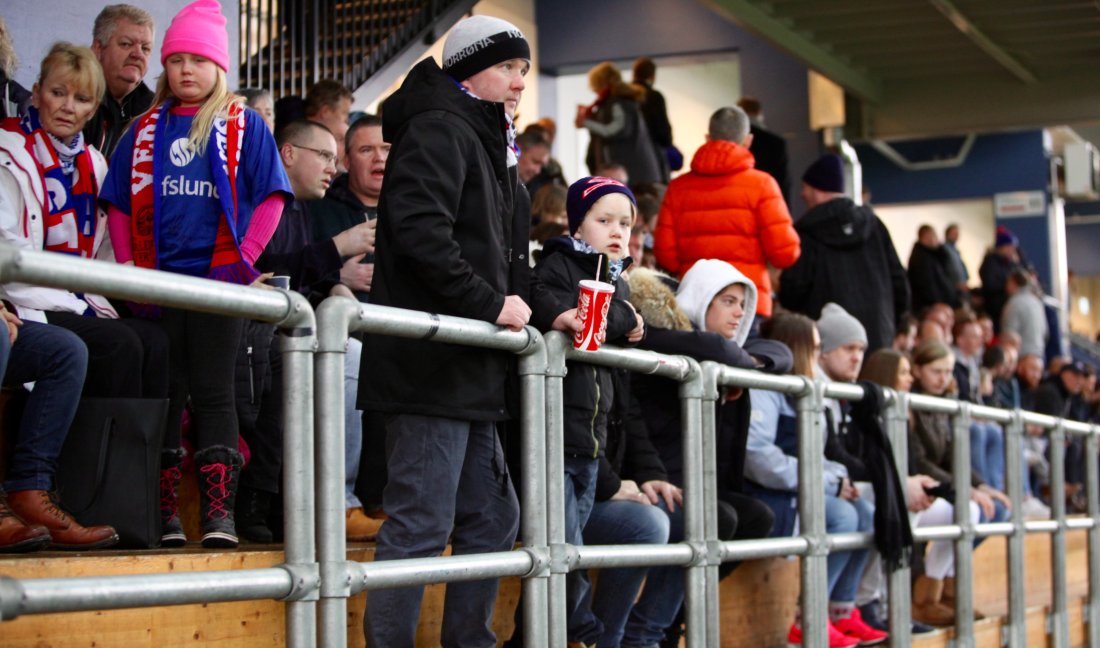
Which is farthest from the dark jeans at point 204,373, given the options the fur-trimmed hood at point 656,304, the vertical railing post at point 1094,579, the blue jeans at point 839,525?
the vertical railing post at point 1094,579

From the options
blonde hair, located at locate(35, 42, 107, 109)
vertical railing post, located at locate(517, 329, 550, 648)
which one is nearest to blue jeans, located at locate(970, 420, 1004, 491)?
vertical railing post, located at locate(517, 329, 550, 648)

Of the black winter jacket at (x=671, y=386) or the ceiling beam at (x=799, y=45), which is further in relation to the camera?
the ceiling beam at (x=799, y=45)

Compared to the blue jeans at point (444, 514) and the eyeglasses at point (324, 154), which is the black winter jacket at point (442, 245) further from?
the eyeglasses at point (324, 154)

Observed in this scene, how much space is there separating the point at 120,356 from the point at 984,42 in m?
10.1

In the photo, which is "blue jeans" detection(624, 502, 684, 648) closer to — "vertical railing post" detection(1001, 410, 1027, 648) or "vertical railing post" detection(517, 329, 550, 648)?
"vertical railing post" detection(517, 329, 550, 648)

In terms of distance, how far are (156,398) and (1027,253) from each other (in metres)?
18.2

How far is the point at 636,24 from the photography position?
52.1 ft

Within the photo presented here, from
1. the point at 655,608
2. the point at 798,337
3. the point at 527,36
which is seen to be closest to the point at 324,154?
the point at 655,608

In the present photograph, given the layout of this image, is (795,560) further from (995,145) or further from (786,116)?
(995,145)

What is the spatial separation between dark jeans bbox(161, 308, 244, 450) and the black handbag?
263 mm

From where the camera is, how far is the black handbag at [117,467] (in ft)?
12.5

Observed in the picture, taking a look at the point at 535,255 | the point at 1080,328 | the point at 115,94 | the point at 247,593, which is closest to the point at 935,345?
the point at 535,255

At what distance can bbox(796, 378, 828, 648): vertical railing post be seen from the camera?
5.56m

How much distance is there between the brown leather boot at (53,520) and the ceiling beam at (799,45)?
797 cm
